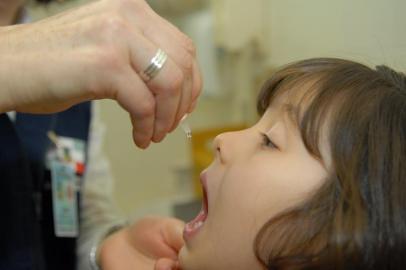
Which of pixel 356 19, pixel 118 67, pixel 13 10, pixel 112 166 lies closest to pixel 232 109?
pixel 112 166

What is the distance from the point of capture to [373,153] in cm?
54

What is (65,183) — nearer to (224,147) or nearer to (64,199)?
(64,199)

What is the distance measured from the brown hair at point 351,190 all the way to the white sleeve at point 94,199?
0.48 metres

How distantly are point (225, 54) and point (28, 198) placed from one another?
48.0 inches

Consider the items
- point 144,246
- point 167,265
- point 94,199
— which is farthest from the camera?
point 94,199

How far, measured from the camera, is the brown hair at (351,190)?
0.52 m

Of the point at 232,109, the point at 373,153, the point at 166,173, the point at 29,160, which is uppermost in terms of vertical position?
the point at 373,153

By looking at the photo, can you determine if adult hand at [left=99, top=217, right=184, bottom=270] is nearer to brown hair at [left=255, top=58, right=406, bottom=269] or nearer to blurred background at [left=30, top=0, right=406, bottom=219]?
brown hair at [left=255, top=58, right=406, bottom=269]

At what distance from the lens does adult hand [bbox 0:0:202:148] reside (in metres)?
0.51

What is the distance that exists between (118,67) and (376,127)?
29 cm

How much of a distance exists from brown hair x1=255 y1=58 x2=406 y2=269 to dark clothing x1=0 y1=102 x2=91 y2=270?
39cm

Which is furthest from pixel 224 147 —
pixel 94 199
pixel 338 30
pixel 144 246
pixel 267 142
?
pixel 338 30

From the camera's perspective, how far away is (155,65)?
1.69 feet

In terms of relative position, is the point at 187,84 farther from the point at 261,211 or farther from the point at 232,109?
the point at 232,109
